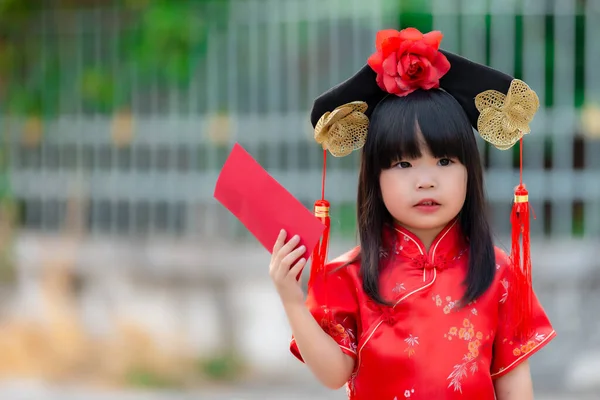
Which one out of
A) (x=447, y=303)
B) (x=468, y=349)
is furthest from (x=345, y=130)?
(x=468, y=349)

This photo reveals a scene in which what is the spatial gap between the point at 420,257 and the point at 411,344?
22 cm

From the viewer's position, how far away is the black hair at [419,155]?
2.23 meters

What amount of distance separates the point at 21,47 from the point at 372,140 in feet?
14.3

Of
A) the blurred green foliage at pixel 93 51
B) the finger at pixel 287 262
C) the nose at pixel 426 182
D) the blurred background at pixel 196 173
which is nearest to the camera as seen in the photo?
the finger at pixel 287 262

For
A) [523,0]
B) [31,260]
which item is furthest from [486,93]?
[31,260]

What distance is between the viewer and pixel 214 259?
5590 millimetres

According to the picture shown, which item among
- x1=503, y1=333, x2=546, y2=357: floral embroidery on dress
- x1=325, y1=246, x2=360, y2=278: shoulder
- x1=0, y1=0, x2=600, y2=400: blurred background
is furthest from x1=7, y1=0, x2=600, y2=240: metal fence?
x1=503, y1=333, x2=546, y2=357: floral embroidery on dress

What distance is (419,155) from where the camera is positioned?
2229 millimetres

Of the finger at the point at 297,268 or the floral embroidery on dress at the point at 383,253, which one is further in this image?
the floral embroidery on dress at the point at 383,253

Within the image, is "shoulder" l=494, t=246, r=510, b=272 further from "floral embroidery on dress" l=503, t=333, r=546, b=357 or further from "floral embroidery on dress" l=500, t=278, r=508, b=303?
"floral embroidery on dress" l=503, t=333, r=546, b=357

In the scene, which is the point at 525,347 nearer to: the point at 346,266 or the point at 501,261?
the point at 501,261

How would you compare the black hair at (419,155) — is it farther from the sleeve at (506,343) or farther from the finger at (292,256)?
the finger at (292,256)

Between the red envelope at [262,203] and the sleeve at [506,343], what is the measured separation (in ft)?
1.71

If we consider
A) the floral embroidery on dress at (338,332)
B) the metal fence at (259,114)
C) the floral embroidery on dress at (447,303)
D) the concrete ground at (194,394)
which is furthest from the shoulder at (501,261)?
the concrete ground at (194,394)
